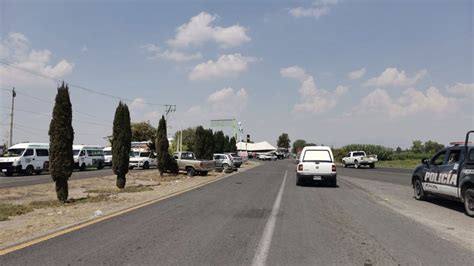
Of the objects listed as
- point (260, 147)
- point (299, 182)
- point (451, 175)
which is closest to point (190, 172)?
point (299, 182)

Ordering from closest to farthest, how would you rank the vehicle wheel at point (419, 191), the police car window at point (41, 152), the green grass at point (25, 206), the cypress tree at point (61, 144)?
the green grass at point (25, 206) → the cypress tree at point (61, 144) → the vehicle wheel at point (419, 191) → the police car window at point (41, 152)

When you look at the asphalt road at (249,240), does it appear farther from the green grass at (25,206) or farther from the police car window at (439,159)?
the police car window at (439,159)

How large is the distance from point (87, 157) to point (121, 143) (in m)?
23.4

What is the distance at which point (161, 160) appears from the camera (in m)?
29.7

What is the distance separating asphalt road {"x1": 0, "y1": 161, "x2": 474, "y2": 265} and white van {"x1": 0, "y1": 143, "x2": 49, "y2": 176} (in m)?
24.7

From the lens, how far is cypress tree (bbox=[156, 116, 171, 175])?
29672 mm

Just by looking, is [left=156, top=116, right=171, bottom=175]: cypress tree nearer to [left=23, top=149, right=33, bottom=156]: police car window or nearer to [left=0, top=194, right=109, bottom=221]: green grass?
[left=23, top=149, right=33, bottom=156]: police car window

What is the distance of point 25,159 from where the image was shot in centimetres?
3331

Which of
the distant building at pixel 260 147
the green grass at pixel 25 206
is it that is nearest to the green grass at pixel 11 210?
the green grass at pixel 25 206

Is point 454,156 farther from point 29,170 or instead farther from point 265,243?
point 29,170

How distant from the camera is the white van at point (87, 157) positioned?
1619 inches

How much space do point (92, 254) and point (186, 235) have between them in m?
2.05

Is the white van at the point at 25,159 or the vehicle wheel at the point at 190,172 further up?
the white van at the point at 25,159

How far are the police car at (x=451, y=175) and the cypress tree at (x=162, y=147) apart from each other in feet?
59.4
